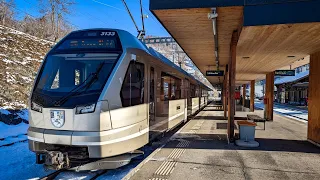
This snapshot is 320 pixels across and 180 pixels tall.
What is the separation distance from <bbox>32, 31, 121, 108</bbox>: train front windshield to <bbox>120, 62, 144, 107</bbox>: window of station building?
0.44 meters

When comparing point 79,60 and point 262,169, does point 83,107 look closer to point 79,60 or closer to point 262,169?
point 79,60

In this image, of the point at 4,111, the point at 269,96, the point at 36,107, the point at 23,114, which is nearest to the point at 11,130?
the point at 4,111

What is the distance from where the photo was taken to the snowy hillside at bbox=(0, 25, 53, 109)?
15.2m

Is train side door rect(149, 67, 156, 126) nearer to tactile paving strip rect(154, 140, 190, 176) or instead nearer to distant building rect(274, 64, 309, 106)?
tactile paving strip rect(154, 140, 190, 176)

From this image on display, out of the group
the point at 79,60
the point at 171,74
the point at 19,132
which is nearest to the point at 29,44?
the point at 19,132

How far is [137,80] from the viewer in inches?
230

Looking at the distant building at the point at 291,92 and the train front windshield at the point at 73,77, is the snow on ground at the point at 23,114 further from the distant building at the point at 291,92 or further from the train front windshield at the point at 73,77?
the distant building at the point at 291,92

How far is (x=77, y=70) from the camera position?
5.45 m

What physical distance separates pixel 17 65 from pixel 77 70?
15591 mm

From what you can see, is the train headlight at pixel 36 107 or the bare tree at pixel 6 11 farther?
the bare tree at pixel 6 11

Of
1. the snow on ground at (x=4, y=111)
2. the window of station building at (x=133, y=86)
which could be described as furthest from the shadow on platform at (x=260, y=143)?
the snow on ground at (x=4, y=111)

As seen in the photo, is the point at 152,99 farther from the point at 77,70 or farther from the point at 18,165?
the point at 18,165

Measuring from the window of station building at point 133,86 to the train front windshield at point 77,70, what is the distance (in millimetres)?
443

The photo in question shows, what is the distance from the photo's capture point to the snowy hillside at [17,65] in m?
15.2
